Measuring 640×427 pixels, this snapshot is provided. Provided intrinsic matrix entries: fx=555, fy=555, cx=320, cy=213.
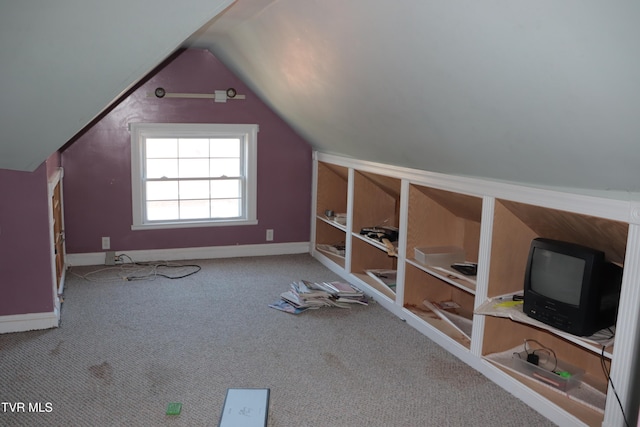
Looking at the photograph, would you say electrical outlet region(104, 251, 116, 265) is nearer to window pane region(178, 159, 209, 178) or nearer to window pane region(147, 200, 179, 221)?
window pane region(147, 200, 179, 221)

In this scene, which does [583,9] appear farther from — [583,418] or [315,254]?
[315,254]

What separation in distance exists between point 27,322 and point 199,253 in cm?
226

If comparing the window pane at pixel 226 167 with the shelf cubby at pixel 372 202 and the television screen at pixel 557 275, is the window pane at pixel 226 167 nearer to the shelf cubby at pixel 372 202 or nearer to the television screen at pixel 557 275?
the shelf cubby at pixel 372 202

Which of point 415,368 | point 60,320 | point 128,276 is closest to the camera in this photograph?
point 415,368

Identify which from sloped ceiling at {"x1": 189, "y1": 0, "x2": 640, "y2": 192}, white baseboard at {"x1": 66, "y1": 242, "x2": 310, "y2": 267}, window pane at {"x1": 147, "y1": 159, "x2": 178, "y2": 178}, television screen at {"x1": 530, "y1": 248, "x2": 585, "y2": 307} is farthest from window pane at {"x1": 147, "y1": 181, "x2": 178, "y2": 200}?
television screen at {"x1": 530, "y1": 248, "x2": 585, "y2": 307}

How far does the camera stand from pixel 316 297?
4.59 m

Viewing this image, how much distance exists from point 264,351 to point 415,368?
3.23ft

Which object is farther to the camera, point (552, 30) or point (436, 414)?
point (436, 414)

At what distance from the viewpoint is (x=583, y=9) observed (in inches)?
70.4

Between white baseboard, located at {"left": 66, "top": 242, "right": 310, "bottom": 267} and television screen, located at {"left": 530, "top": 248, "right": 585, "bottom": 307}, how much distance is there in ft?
11.7

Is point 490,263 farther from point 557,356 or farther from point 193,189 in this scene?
point 193,189

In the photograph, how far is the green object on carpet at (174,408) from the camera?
2879mm

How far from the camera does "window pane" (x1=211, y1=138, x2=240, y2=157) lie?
6.08m

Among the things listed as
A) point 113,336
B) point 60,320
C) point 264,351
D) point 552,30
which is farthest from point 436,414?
point 60,320
